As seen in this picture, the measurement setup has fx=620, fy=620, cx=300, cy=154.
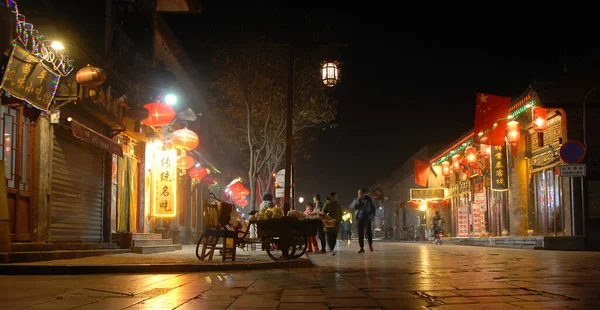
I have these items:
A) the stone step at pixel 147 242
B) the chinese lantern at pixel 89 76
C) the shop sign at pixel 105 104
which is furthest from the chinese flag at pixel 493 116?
the chinese lantern at pixel 89 76

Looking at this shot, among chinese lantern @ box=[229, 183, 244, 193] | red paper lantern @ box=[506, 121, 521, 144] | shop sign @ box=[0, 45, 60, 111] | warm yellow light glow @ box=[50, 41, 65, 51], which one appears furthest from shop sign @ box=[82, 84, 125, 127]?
chinese lantern @ box=[229, 183, 244, 193]

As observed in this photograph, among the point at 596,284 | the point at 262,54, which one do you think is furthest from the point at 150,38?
the point at 596,284

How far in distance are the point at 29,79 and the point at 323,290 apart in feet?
25.7

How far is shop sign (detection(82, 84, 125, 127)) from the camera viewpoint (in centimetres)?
1529

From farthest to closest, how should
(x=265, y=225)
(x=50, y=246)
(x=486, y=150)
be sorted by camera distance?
(x=486, y=150) < (x=50, y=246) < (x=265, y=225)

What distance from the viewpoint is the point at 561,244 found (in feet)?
66.2

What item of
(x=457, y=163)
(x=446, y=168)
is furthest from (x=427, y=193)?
(x=457, y=163)

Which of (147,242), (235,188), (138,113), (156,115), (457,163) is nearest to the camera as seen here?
(138,113)

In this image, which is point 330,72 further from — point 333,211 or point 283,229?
point 283,229

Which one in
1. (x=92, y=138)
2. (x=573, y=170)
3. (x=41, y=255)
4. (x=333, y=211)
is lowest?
(x=41, y=255)

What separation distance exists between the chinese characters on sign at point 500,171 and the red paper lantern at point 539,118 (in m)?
3.39

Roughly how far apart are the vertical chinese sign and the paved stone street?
32.6 feet

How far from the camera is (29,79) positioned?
1204 centimetres

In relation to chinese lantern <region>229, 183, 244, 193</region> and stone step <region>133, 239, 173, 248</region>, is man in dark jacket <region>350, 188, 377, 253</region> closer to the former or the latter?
stone step <region>133, 239, 173, 248</region>
